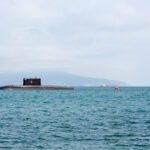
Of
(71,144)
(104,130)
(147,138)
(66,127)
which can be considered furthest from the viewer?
(66,127)

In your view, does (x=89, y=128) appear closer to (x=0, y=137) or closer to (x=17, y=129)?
(x=17, y=129)

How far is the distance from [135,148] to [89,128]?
1006 centimetres

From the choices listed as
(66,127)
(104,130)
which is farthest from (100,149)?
(66,127)

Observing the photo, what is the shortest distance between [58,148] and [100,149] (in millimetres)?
3099

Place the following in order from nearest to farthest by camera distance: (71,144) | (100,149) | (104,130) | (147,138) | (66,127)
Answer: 1. (100,149)
2. (71,144)
3. (147,138)
4. (104,130)
5. (66,127)

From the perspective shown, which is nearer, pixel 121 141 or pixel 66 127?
pixel 121 141

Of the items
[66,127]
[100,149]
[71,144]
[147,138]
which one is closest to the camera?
[100,149]

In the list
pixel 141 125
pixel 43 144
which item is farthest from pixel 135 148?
pixel 141 125

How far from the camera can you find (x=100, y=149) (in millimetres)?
22953

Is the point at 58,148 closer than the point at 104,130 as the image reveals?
Yes

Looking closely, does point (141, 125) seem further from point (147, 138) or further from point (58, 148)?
point (58, 148)

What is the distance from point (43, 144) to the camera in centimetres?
2472

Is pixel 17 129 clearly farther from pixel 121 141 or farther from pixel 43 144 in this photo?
pixel 121 141

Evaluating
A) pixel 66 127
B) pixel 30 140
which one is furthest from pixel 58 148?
pixel 66 127
